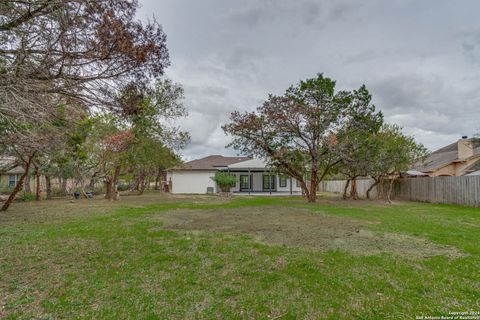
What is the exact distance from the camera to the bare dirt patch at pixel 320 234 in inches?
220

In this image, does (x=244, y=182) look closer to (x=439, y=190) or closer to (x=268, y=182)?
(x=268, y=182)

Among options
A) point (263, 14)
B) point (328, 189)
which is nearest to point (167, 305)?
point (263, 14)

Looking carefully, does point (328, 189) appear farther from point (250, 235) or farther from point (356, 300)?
point (356, 300)

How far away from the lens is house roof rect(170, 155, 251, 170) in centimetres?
2714

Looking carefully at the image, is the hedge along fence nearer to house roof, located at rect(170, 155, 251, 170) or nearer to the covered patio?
the covered patio

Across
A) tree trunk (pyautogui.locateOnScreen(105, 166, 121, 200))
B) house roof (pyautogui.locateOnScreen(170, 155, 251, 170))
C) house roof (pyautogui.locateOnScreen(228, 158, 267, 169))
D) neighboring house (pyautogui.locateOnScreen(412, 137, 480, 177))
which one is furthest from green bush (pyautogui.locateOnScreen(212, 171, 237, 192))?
neighboring house (pyautogui.locateOnScreen(412, 137, 480, 177))

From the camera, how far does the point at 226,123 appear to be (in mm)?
16422

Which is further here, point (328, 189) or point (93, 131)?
point (328, 189)

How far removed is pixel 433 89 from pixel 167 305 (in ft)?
72.2

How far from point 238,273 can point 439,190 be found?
55.8 feet

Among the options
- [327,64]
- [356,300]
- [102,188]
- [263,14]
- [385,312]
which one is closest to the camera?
[385,312]

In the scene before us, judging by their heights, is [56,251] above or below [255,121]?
below

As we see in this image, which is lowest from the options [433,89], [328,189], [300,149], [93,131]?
[328,189]

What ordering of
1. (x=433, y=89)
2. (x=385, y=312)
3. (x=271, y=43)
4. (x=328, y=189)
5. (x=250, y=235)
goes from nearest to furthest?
(x=385, y=312) → (x=250, y=235) → (x=271, y=43) → (x=433, y=89) → (x=328, y=189)
